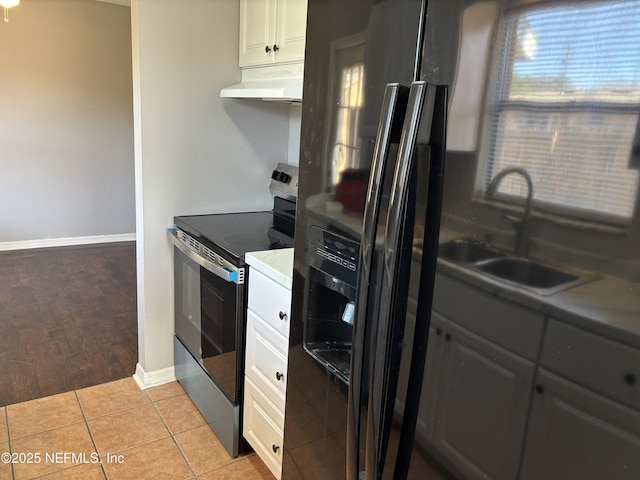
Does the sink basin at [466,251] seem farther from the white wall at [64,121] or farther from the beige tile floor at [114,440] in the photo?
the white wall at [64,121]

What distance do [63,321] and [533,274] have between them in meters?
3.41

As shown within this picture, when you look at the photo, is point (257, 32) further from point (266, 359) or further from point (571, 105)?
point (571, 105)

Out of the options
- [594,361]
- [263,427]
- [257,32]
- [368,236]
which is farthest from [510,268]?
[257,32]

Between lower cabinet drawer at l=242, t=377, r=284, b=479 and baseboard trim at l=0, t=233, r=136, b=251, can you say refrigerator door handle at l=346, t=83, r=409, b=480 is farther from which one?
baseboard trim at l=0, t=233, r=136, b=251

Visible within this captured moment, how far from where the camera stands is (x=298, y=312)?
124cm

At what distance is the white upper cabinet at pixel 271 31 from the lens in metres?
1.97

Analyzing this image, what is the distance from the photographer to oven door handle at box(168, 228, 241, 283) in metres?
1.89

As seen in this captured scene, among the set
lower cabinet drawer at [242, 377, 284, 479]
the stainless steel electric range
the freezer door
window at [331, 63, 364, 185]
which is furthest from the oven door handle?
the freezer door

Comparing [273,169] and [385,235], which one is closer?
[385,235]

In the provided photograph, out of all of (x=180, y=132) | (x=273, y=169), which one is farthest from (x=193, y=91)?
(x=273, y=169)

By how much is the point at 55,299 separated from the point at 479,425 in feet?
12.2

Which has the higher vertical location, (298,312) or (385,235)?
(385,235)

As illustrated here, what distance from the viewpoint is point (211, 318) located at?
84.3 inches

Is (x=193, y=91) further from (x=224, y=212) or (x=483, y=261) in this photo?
(x=483, y=261)
